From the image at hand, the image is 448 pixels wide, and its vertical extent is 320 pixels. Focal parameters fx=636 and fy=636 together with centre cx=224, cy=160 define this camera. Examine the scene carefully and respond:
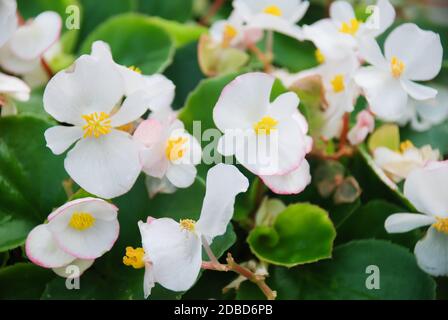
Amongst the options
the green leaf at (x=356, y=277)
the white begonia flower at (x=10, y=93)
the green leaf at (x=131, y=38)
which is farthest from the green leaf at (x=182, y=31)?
the green leaf at (x=356, y=277)

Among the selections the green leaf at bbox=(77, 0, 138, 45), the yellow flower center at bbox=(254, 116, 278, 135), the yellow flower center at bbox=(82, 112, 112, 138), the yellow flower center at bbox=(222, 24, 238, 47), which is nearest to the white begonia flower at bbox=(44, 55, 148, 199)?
the yellow flower center at bbox=(82, 112, 112, 138)

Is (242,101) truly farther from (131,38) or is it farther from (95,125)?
(131,38)

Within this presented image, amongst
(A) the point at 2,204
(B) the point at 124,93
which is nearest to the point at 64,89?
(B) the point at 124,93

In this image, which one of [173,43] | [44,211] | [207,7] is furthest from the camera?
[207,7]

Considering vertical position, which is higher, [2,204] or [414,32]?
[414,32]

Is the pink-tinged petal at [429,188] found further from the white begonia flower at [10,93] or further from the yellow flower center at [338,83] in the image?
the white begonia flower at [10,93]

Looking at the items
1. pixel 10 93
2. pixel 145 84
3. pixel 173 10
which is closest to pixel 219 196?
pixel 145 84

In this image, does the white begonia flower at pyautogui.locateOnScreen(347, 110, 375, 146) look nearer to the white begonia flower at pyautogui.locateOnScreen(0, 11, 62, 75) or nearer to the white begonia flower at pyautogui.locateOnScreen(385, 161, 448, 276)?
the white begonia flower at pyautogui.locateOnScreen(385, 161, 448, 276)
